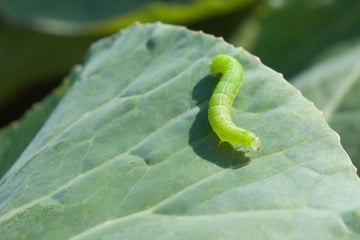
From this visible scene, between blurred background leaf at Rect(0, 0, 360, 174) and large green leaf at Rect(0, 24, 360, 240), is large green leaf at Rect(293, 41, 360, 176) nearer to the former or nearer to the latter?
blurred background leaf at Rect(0, 0, 360, 174)

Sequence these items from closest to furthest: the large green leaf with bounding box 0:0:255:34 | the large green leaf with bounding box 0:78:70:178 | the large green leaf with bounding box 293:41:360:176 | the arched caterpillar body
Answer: the arched caterpillar body
the large green leaf with bounding box 0:78:70:178
the large green leaf with bounding box 293:41:360:176
the large green leaf with bounding box 0:0:255:34

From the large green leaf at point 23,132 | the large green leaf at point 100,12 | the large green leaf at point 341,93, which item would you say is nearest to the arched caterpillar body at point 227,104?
the large green leaf at point 23,132

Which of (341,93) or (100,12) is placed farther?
(100,12)

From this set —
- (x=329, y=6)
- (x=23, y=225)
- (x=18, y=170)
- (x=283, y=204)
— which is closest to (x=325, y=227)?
(x=283, y=204)

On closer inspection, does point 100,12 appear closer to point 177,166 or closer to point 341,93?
point 341,93

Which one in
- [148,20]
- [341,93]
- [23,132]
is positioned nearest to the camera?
[23,132]

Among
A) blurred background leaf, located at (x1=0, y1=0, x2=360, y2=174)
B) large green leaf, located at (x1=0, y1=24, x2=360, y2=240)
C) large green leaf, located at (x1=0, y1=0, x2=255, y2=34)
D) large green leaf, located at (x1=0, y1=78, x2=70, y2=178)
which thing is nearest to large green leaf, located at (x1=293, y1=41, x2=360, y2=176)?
blurred background leaf, located at (x1=0, y1=0, x2=360, y2=174)

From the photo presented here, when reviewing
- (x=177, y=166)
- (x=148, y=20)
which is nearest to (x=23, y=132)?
(x=177, y=166)
